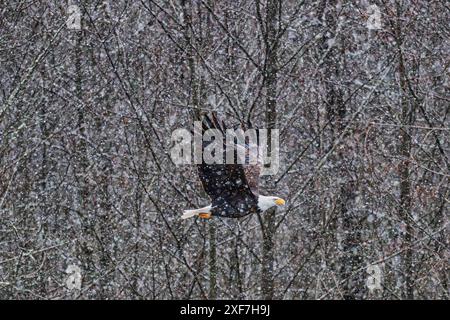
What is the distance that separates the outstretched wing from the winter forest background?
5.49 ft

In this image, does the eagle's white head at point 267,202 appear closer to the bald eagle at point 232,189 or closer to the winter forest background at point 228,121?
the bald eagle at point 232,189

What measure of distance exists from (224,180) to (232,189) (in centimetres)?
15

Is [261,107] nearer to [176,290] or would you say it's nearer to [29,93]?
[176,290]

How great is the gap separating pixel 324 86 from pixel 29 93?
400cm

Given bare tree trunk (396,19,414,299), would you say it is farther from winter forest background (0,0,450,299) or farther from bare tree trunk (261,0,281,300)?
bare tree trunk (261,0,281,300)

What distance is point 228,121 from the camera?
12.2 meters

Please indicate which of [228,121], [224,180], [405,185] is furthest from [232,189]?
[405,185]

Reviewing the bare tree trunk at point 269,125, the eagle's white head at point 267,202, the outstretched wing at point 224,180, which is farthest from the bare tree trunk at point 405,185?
the outstretched wing at point 224,180

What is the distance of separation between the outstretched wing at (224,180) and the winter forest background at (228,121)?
1672mm

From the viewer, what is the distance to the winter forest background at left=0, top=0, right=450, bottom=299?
40.0 ft

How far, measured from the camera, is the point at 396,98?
45.2 feet

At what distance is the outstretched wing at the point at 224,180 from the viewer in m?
9.39

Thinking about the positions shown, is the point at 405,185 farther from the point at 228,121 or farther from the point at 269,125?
the point at 269,125
